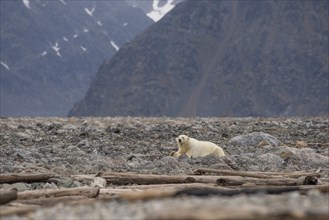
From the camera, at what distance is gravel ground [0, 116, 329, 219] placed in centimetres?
631

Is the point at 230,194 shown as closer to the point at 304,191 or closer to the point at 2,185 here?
the point at 304,191

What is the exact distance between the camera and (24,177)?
39.9 feet

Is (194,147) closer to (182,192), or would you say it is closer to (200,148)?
(200,148)

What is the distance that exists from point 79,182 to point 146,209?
6.60 m

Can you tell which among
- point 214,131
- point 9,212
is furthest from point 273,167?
point 214,131

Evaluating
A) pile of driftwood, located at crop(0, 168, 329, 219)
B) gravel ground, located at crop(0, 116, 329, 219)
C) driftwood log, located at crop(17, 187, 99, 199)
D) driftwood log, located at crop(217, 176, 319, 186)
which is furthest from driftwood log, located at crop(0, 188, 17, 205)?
driftwood log, located at crop(217, 176, 319, 186)

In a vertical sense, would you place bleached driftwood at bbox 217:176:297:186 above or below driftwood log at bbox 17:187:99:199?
above

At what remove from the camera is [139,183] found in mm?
12648

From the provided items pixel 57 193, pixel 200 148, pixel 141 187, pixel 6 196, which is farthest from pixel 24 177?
pixel 200 148

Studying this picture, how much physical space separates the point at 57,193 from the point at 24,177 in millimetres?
2684

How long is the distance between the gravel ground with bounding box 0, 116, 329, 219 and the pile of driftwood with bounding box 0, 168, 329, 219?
24 centimetres

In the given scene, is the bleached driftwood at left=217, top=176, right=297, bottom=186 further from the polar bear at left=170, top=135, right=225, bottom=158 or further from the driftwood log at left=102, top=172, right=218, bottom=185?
the polar bear at left=170, top=135, right=225, bottom=158

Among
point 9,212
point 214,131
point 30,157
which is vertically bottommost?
point 9,212

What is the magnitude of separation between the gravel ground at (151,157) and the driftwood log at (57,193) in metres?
1.65
